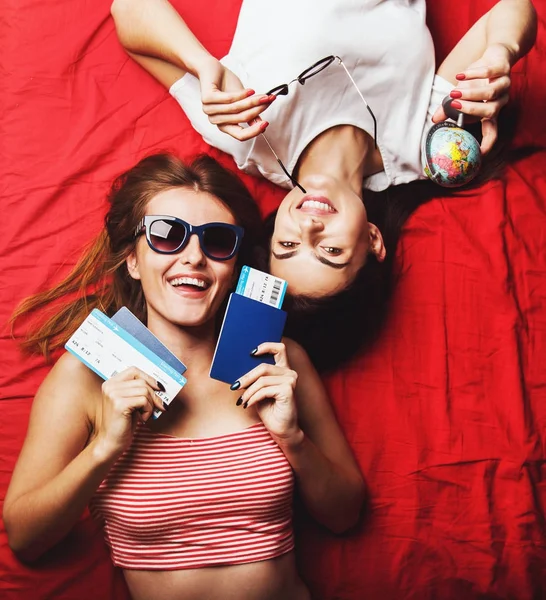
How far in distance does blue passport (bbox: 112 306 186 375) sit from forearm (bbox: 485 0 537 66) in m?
1.22

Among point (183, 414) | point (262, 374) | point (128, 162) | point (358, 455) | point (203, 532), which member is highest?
point (128, 162)

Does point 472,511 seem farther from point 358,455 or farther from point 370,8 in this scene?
point 370,8

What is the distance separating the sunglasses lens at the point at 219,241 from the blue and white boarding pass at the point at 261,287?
0.06 m

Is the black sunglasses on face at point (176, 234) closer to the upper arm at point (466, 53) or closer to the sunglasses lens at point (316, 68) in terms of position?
the sunglasses lens at point (316, 68)

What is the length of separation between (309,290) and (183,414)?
44 centimetres

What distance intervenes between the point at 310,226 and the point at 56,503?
836 millimetres

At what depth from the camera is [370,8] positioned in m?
2.00

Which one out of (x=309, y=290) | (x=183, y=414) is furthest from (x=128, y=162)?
(x=183, y=414)

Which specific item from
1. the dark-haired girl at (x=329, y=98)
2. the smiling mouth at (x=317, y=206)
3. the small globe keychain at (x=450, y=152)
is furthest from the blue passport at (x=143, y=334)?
the small globe keychain at (x=450, y=152)

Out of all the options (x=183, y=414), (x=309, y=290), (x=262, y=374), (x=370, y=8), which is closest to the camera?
(x=262, y=374)

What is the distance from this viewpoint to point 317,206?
1.82 meters

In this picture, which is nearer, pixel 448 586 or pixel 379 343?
pixel 448 586

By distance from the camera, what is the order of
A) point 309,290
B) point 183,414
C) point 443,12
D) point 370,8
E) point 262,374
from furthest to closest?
point 443,12, point 370,8, point 309,290, point 183,414, point 262,374

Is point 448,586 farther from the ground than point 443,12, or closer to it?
closer to it
